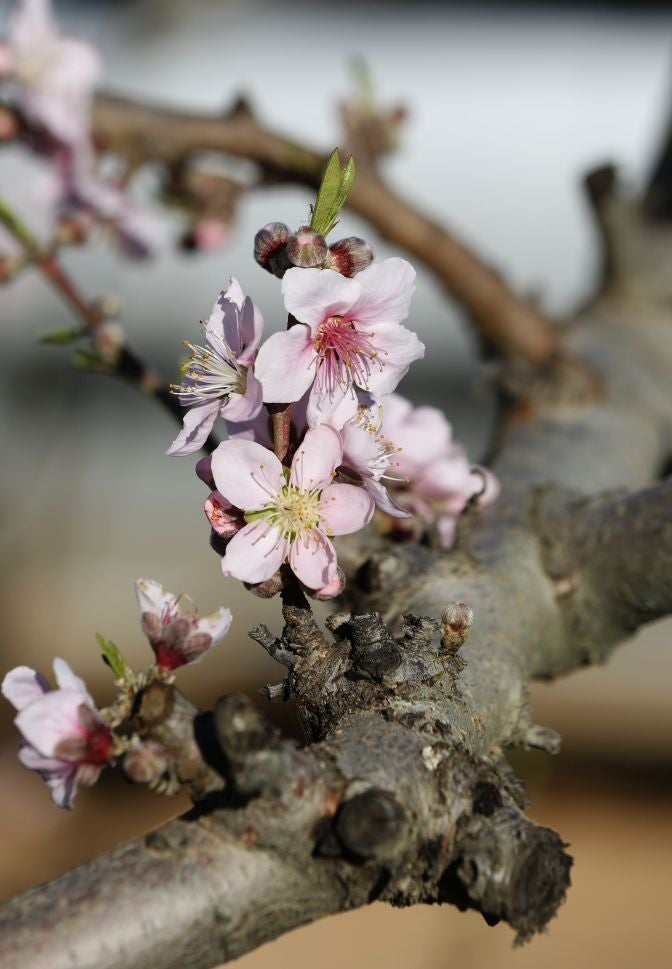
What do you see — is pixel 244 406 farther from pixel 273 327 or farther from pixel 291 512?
pixel 273 327

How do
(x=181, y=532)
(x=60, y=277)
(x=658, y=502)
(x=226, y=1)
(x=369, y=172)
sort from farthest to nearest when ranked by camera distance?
(x=181, y=532), (x=226, y=1), (x=369, y=172), (x=60, y=277), (x=658, y=502)

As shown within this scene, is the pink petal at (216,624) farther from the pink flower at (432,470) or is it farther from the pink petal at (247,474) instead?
the pink flower at (432,470)

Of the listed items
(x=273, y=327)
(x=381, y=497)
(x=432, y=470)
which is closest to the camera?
(x=381, y=497)

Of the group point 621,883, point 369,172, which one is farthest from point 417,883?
point 621,883

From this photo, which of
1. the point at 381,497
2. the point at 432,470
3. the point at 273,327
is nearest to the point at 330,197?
the point at 381,497

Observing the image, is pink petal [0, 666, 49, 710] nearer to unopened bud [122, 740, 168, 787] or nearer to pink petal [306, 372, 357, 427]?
unopened bud [122, 740, 168, 787]

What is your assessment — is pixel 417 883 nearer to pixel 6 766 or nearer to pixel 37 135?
pixel 37 135

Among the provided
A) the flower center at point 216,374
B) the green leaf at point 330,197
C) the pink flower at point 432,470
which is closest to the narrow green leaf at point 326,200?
the green leaf at point 330,197
